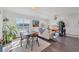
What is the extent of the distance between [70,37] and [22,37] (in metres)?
0.81

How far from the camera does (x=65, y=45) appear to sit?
6.27 ft

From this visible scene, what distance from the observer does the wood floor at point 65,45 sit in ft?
6.23

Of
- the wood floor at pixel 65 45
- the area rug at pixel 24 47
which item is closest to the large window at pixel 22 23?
the area rug at pixel 24 47

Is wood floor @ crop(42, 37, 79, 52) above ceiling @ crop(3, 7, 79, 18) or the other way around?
the other way around

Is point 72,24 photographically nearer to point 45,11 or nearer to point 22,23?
point 45,11

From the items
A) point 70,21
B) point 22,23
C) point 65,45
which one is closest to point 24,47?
point 22,23

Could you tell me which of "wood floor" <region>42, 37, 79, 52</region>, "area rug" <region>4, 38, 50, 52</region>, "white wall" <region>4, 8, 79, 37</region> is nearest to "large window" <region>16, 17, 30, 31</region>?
"white wall" <region>4, 8, 79, 37</region>

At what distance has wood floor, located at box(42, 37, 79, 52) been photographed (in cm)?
190

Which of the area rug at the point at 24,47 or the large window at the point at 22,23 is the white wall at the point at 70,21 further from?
the area rug at the point at 24,47

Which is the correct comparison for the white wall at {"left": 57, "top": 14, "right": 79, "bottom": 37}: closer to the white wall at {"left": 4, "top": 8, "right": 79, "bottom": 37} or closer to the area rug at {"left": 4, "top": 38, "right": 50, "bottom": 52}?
the white wall at {"left": 4, "top": 8, "right": 79, "bottom": 37}

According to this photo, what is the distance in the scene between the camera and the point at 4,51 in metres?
1.88

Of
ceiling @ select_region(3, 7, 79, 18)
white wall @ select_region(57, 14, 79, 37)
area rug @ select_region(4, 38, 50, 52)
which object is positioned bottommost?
area rug @ select_region(4, 38, 50, 52)
